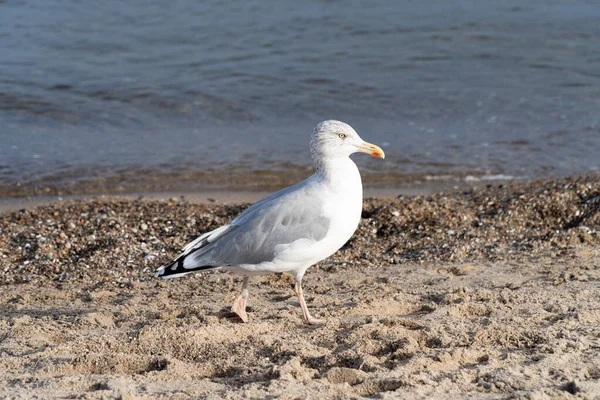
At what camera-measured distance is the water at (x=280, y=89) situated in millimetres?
11180

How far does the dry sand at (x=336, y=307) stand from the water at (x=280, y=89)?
2.28 m

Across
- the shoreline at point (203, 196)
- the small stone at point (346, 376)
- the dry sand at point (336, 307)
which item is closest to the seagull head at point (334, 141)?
the dry sand at point (336, 307)

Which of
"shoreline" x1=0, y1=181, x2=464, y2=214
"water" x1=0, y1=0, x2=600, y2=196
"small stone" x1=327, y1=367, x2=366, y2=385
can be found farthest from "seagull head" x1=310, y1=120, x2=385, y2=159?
"water" x1=0, y1=0, x2=600, y2=196

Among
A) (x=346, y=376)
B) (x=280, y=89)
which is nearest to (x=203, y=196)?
(x=280, y=89)

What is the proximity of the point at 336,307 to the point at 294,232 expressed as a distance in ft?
2.42

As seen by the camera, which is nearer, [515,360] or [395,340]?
[515,360]

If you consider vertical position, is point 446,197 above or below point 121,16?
below

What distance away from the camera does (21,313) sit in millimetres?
5988

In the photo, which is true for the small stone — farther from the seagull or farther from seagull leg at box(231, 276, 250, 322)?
seagull leg at box(231, 276, 250, 322)

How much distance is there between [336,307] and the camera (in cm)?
587

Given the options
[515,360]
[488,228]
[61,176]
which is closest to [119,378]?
[515,360]

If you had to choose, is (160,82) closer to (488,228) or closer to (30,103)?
(30,103)

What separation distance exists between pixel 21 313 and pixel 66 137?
22.9ft

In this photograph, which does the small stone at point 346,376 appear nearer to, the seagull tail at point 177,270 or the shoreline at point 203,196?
the seagull tail at point 177,270
